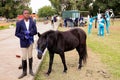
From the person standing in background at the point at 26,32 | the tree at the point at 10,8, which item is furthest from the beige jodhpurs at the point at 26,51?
the tree at the point at 10,8

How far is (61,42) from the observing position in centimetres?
880

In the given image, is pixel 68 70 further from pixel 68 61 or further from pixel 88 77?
pixel 68 61

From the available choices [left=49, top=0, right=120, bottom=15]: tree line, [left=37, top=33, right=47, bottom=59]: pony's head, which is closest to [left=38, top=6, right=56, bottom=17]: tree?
[left=49, top=0, right=120, bottom=15]: tree line

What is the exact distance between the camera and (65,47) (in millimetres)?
9117

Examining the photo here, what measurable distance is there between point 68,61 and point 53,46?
2848mm

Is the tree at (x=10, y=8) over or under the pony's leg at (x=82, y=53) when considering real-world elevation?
under

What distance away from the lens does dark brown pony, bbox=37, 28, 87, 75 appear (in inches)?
310

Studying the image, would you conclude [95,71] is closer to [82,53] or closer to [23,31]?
[82,53]

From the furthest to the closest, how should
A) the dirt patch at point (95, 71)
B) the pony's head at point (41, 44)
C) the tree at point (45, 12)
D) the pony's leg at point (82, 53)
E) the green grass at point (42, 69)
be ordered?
the tree at point (45, 12), the pony's leg at point (82, 53), the dirt patch at point (95, 71), the green grass at point (42, 69), the pony's head at point (41, 44)

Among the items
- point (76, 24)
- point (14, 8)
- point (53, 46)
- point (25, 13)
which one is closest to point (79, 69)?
point (53, 46)

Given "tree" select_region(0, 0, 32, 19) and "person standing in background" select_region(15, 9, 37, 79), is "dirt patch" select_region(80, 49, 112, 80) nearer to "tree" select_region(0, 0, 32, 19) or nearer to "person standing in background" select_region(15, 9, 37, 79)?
"person standing in background" select_region(15, 9, 37, 79)

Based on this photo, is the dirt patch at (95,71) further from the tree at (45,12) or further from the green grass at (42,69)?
the tree at (45,12)

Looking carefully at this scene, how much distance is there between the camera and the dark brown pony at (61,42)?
7.88m

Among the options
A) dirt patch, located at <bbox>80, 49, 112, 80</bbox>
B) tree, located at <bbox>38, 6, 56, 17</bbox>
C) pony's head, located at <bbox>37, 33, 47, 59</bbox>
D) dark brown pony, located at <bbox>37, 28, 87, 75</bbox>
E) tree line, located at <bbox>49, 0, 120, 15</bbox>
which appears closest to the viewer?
pony's head, located at <bbox>37, 33, 47, 59</bbox>
